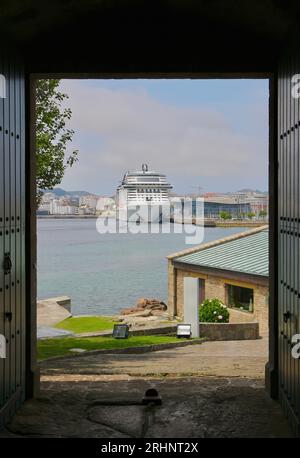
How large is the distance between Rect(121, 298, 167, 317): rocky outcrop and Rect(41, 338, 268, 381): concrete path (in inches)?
414

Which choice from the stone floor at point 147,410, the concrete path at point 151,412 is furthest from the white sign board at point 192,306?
the concrete path at point 151,412

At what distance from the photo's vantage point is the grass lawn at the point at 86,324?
24578mm

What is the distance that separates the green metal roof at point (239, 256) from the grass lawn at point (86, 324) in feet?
13.4

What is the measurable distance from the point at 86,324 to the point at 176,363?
1230 cm

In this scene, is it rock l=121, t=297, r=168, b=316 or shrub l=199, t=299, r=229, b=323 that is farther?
rock l=121, t=297, r=168, b=316

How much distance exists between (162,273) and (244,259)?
35596mm

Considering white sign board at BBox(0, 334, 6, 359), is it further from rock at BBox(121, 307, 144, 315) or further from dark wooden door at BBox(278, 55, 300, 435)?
rock at BBox(121, 307, 144, 315)

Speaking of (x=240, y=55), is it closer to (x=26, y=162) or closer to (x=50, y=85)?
(x=26, y=162)

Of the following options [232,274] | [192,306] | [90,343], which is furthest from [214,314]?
[90,343]

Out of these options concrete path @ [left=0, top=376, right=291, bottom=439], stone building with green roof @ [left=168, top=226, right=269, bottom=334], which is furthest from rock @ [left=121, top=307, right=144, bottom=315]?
concrete path @ [left=0, top=376, right=291, bottom=439]

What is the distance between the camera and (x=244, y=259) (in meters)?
25.2

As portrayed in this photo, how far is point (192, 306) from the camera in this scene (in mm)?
21891

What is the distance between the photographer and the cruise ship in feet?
305

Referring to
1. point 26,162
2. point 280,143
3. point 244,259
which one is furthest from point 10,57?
point 244,259
